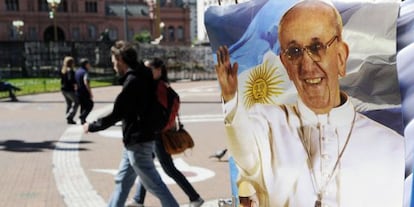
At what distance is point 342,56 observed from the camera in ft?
6.50

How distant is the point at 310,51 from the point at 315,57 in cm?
3

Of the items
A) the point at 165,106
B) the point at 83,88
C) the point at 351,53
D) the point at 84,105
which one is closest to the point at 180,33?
the point at 84,105

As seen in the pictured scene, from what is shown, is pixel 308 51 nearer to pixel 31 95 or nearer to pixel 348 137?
pixel 348 137

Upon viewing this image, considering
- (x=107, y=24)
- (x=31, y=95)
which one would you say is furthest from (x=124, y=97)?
(x=107, y=24)

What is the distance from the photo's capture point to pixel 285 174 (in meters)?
2.25

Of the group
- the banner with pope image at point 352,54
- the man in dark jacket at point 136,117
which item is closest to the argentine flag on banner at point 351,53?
the banner with pope image at point 352,54

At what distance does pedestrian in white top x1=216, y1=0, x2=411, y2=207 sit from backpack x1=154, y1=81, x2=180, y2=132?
3.30 meters

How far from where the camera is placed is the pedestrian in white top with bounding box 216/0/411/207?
77.7 inches

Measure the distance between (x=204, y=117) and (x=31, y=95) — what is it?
11930mm

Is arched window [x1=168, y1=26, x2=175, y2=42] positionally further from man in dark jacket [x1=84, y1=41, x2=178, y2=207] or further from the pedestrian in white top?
the pedestrian in white top

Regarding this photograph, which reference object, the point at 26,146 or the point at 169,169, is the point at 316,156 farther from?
the point at 26,146

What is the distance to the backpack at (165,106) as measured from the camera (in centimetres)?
560

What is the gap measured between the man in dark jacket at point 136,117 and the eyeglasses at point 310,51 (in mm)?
3171

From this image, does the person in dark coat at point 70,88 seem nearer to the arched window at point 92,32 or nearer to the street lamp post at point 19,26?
the street lamp post at point 19,26
